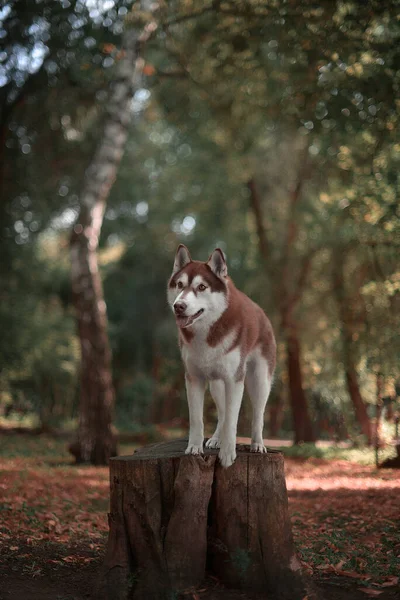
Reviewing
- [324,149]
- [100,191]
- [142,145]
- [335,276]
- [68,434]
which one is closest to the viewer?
[100,191]

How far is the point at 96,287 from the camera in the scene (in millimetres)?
13352

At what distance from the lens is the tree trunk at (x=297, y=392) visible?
1930cm

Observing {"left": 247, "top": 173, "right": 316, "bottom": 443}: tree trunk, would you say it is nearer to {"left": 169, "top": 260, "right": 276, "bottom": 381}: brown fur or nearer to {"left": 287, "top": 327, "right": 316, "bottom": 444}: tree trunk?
{"left": 287, "top": 327, "right": 316, "bottom": 444}: tree trunk

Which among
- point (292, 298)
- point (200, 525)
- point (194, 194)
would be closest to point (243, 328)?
point (200, 525)

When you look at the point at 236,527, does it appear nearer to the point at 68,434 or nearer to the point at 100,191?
the point at 100,191

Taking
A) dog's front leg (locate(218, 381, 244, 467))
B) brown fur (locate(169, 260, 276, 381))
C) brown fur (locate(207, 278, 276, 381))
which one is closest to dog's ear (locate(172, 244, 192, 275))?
brown fur (locate(169, 260, 276, 381))

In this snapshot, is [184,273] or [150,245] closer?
[184,273]

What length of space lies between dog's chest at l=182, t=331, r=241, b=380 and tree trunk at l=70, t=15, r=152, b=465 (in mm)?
7792

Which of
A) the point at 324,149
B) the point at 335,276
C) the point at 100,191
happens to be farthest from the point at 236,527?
the point at 335,276

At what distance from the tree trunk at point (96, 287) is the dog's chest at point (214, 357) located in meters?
7.79

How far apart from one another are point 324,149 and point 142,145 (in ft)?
48.1

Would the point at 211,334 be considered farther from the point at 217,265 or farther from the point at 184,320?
the point at 217,265

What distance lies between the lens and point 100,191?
45.1 ft

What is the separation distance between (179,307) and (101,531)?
13.2ft
